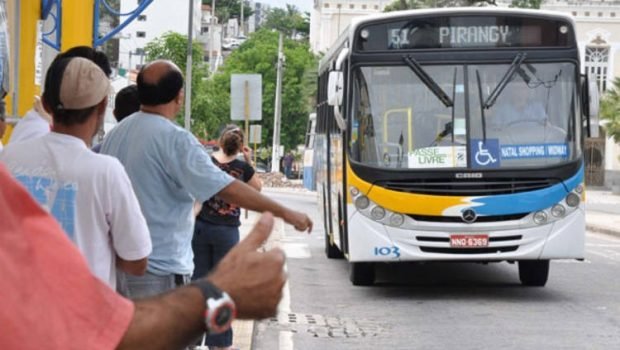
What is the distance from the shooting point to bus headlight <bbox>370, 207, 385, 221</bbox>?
13167 millimetres

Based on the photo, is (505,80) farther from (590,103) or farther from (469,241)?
(469,241)

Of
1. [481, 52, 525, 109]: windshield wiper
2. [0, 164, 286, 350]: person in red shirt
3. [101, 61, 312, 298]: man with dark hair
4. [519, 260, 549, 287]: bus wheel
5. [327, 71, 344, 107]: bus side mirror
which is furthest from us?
[519, 260, 549, 287]: bus wheel

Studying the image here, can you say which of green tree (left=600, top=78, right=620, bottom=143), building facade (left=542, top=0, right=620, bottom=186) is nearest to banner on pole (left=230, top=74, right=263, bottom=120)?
green tree (left=600, top=78, right=620, bottom=143)

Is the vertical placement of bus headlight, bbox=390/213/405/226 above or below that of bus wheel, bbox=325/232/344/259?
above

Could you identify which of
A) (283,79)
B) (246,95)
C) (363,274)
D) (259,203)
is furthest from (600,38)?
(259,203)

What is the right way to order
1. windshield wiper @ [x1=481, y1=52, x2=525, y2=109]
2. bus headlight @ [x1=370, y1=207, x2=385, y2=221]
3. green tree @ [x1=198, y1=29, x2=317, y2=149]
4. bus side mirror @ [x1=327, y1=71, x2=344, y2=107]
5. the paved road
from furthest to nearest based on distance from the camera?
green tree @ [x1=198, y1=29, x2=317, y2=149] → bus side mirror @ [x1=327, y1=71, x2=344, y2=107] → windshield wiper @ [x1=481, y1=52, x2=525, y2=109] → bus headlight @ [x1=370, y1=207, x2=385, y2=221] → the paved road

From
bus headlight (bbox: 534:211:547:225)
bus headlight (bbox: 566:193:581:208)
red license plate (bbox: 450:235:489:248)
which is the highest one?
bus headlight (bbox: 566:193:581:208)

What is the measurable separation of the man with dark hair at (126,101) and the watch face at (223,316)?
5161mm

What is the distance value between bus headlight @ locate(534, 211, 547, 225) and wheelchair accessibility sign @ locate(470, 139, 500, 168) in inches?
25.5

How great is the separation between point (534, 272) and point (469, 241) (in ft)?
4.77

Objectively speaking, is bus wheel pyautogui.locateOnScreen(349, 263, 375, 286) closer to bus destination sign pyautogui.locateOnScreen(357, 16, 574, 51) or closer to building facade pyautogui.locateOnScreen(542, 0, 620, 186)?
bus destination sign pyautogui.locateOnScreen(357, 16, 574, 51)

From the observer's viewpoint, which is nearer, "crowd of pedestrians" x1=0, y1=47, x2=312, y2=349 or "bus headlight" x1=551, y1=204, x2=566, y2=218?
"crowd of pedestrians" x1=0, y1=47, x2=312, y2=349

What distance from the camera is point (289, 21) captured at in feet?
537

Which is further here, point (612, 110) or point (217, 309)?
point (612, 110)
